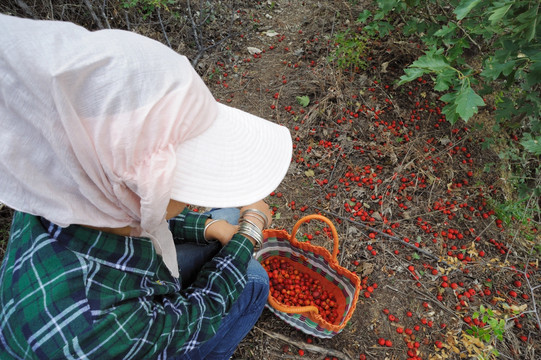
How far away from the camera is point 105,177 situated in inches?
37.1

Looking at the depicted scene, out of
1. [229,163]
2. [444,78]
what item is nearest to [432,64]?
[444,78]

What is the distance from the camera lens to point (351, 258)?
9.20 feet

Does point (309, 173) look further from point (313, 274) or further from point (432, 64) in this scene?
point (432, 64)

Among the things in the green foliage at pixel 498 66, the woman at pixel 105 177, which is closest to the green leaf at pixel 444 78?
the green foliage at pixel 498 66

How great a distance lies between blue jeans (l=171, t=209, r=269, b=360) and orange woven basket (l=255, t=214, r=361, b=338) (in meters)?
0.28

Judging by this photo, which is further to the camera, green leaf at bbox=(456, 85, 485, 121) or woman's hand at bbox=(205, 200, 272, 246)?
woman's hand at bbox=(205, 200, 272, 246)

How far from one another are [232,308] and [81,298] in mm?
946

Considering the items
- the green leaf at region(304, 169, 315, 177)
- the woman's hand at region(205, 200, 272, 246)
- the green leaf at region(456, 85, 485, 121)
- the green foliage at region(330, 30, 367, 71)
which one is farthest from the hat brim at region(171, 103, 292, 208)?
the green foliage at region(330, 30, 367, 71)

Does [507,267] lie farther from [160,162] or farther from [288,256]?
[160,162]

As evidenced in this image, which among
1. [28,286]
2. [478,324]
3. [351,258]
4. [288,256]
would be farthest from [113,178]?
[478,324]

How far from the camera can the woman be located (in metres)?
0.83

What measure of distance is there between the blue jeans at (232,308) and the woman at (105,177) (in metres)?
0.30

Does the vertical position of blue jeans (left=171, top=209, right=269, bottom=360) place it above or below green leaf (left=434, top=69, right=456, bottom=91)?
below

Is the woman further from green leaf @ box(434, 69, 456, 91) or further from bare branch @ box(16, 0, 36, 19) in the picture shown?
bare branch @ box(16, 0, 36, 19)
